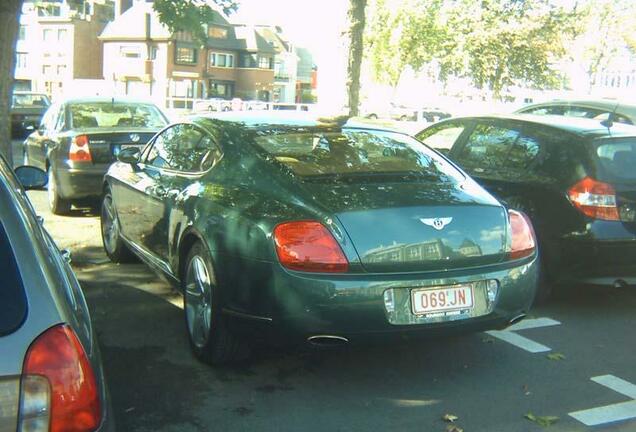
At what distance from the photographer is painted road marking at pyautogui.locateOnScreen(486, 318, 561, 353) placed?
5289 mm

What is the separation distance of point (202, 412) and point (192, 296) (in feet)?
3.17

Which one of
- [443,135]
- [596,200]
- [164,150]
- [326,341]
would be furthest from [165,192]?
[443,135]

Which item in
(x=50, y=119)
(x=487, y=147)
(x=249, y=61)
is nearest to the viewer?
(x=487, y=147)

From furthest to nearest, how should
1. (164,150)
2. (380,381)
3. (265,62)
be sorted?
(265,62) < (164,150) < (380,381)

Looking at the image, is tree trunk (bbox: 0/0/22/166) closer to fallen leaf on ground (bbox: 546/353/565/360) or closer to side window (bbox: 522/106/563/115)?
fallen leaf on ground (bbox: 546/353/565/360)

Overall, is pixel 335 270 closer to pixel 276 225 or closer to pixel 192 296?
pixel 276 225

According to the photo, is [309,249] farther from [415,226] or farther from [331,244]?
[415,226]

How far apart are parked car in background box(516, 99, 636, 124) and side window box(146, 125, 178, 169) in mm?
7371

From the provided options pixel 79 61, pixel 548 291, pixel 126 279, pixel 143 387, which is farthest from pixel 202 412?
pixel 79 61

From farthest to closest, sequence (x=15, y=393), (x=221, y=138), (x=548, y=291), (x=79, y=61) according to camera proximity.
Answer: (x=79, y=61) < (x=548, y=291) < (x=221, y=138) < (x=15, y=393)

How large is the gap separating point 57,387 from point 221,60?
3175 inches

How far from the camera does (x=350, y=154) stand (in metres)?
4.94

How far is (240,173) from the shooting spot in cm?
469

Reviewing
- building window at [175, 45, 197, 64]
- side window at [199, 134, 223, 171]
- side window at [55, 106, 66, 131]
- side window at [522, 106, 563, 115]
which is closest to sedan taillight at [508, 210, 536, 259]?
side window at [199, 134, 223, 171]
